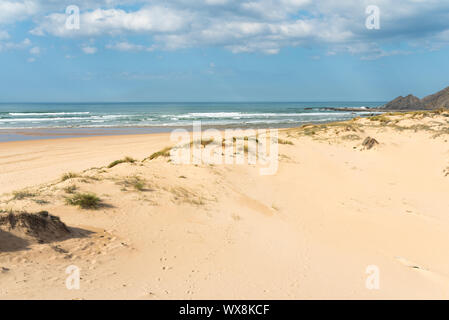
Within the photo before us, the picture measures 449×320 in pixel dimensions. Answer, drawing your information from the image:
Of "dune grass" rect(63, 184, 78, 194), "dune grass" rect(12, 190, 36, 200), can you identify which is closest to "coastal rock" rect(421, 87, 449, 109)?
"dune grass" rect(63, 184, 78, 194)

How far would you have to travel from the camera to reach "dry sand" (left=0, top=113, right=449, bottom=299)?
3.81 m

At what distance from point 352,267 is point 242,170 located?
19.9 feet

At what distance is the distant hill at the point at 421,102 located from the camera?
63.5m

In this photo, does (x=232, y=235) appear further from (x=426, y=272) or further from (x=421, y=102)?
(x=421, y=102)

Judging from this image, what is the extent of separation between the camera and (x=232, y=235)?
221 inches

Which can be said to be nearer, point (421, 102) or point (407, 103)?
point (421, 102)

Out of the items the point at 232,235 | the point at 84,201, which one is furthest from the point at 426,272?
the point at 84,201

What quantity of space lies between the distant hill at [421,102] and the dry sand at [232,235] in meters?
63.5

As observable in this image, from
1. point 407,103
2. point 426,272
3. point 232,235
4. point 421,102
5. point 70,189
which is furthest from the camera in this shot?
point 407,103

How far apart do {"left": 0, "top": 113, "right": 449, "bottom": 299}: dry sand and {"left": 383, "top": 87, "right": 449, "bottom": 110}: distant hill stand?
208 ft

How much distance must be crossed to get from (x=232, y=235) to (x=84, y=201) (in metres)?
2.71

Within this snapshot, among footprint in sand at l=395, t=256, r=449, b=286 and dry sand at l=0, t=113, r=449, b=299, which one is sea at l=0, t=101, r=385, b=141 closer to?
dry sand at l=0, t=113, r=449, b=299

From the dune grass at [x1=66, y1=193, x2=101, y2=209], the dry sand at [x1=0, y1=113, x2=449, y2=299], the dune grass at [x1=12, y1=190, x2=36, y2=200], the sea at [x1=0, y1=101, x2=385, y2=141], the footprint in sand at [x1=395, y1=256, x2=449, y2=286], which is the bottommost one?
the footprint in sand at [x1=395, y1=256, x2=449, y2=286]

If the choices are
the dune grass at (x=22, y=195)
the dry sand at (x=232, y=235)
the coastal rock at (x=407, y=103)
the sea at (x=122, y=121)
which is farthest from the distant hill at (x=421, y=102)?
the dune grass at (x=22, y=195)
